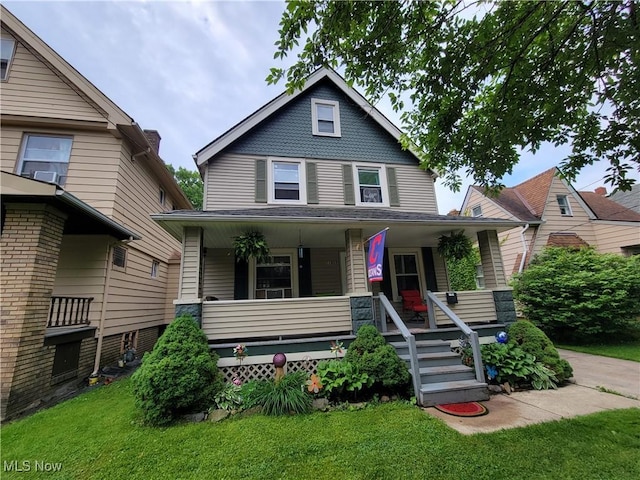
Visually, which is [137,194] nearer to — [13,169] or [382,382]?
[13,169]

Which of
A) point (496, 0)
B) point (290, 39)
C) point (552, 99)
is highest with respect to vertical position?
point (496, 0)

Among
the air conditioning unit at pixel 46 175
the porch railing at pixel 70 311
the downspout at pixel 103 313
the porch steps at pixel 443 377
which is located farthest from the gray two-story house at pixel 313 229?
the air conditioning unit at pixel 46 175

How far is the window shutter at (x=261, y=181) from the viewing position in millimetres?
8344

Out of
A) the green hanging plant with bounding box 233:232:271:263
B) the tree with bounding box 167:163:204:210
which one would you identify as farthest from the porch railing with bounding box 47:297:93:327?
the tree with bounding box 167:163:204:210

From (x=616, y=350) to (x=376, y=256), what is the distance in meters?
8.66

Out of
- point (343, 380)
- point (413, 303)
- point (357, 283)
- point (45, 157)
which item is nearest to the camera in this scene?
point (343, 380)

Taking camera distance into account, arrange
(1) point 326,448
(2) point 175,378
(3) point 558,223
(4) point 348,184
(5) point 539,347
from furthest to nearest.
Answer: (3) point 558,223 < (4) point 348,184 < (5) point 539,347 < (2) point 175,378 < (1) point 326,448

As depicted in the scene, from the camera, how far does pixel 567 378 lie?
19.0 feet

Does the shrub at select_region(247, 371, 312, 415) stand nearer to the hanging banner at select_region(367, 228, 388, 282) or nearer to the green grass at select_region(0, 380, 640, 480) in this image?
the green grass at select_region(0, 380, 640, 480)

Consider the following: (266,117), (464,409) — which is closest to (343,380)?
(464,409)

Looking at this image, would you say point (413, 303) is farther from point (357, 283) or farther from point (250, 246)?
point (250, 246)

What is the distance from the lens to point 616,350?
844 centimetres

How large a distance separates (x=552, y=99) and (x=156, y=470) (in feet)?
23.5

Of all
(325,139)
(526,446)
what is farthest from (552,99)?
(325,139)
